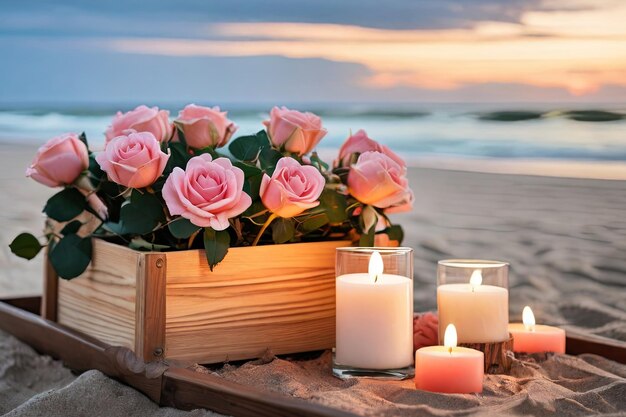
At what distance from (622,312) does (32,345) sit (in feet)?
3.48

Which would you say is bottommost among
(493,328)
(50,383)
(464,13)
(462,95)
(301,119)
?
(50,383)

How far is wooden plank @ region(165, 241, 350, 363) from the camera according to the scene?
41.4 inches

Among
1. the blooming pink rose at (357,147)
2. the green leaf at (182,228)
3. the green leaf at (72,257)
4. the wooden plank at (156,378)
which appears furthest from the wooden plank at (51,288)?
the blooming pink rose at (357,147)

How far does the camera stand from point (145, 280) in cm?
102

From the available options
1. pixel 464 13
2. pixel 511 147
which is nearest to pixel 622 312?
pixel 511 147

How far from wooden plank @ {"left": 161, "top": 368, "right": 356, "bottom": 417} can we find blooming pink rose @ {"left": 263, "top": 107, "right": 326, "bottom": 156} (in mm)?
356

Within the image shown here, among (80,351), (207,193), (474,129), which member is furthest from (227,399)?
(474,129)

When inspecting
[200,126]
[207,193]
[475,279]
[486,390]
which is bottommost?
[486,390]

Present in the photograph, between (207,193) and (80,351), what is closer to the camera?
(207,193)

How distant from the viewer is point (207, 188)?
0.99 meters

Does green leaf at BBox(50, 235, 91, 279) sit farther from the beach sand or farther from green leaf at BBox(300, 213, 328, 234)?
green leaf at BBox(300, 213, 328, 234)

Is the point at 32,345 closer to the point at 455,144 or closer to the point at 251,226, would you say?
the point at 251,226

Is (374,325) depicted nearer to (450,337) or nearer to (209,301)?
(450,337)

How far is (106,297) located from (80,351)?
0.30 ft
